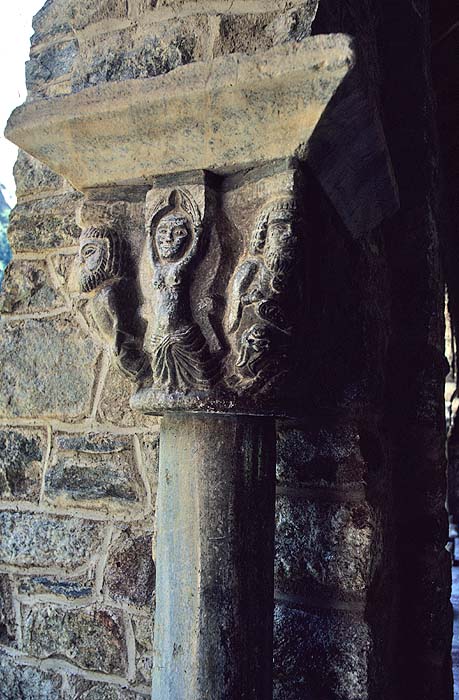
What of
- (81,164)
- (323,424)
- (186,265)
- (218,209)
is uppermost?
(81,164)

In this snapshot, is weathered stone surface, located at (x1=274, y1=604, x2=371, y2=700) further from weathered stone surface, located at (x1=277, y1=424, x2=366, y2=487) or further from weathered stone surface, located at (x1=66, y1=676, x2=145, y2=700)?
weathered stone surface, located at (x1=66, y1=676, x2=145, y2=700)

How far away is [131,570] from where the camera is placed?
161cm

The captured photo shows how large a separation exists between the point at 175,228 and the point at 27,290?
93 cm

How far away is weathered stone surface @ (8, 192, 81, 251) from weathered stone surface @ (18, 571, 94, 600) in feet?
3.21

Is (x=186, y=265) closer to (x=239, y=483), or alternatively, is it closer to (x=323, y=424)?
(x=239, y=483)

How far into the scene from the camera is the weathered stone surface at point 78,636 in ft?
5.24

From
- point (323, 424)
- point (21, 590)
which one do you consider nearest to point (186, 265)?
point (323, 424)

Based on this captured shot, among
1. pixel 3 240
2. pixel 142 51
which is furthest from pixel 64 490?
pixel 3 240

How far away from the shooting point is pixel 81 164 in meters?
1.20

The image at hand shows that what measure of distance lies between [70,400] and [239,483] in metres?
0.77

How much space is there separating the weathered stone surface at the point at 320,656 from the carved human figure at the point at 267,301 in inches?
25.4

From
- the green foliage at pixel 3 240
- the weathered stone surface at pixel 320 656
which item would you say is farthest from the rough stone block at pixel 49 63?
the green foliage at pixel 3 240

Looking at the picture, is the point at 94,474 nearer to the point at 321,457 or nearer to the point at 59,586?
the point at 59,586

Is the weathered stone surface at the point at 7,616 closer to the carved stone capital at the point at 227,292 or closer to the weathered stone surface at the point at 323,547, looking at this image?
the weathered stone surface at the point at 323,547
